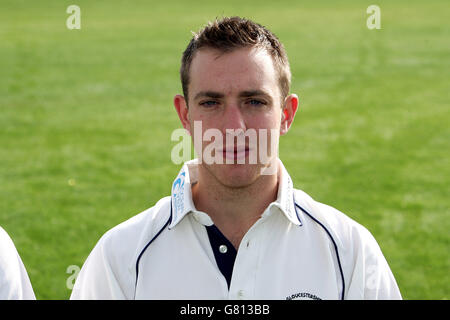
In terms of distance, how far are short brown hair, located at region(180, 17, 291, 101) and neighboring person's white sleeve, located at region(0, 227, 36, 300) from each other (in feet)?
3.48

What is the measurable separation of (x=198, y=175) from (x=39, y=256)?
14.5ft

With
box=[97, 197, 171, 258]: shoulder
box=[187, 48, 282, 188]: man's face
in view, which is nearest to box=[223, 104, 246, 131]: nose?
box=[187, 48, 282, 188]: man's face

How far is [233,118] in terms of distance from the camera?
274 centimetres

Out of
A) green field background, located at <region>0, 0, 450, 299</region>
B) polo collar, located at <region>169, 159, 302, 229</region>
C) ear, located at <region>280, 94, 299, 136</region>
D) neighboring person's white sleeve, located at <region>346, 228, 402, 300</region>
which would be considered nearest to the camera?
neighboring person's white sleeve, located at <region>346, 228, 402, 300</region>

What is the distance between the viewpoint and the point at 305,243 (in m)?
2.82

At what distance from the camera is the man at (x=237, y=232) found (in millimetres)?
2742

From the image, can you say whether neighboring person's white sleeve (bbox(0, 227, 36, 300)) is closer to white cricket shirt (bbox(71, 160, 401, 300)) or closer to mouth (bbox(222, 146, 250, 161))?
white cricket shirt (bbox(71, 160, 401, 300))

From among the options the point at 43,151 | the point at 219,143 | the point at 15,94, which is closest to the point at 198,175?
the point at 219,143

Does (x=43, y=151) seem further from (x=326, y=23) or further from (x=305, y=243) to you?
(x=326, y=23)

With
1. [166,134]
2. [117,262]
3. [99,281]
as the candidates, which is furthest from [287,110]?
[166,134]

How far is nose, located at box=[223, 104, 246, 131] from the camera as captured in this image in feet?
8.95

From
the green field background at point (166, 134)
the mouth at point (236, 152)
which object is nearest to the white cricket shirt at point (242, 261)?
the mouth at point (236, 152)

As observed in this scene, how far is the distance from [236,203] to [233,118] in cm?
42

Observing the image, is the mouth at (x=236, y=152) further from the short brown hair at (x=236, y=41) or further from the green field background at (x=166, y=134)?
the green field background at (x=166, y=134)
